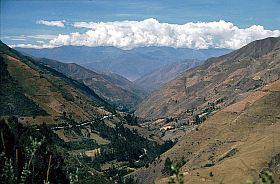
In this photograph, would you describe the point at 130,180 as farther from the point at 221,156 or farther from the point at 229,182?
the point at 229,182

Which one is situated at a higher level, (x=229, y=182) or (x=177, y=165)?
(x=177, y=165)

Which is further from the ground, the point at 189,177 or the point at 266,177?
the point at 266,177

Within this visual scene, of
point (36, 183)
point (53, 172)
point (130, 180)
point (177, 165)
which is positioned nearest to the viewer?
point (177, 165)

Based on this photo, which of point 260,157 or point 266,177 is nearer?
point 266,177

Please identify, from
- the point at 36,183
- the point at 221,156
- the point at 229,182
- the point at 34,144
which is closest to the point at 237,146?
the point at 221,156

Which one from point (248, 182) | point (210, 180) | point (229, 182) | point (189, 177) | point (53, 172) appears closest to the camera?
point (248, 182)

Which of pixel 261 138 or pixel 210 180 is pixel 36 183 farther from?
pixel 261 138

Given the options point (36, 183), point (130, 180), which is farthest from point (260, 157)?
point (36, 183)

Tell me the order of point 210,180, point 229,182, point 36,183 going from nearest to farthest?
point 36,183, point 229,182, point 210,180

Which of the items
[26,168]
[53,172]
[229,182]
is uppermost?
[26,168]
